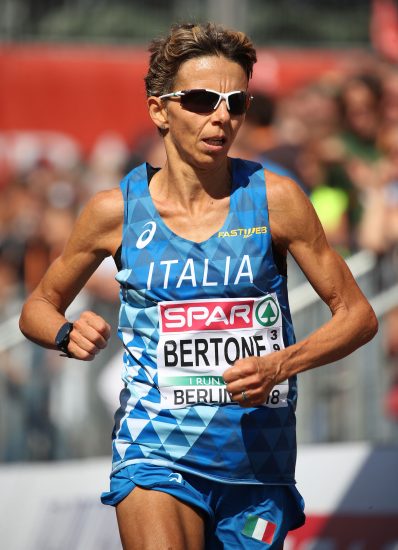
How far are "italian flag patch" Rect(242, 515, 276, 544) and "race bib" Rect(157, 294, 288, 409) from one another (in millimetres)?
447

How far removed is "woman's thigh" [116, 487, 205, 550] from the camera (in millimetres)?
3959

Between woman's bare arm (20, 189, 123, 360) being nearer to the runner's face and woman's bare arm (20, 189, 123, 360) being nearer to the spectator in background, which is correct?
the runner's face

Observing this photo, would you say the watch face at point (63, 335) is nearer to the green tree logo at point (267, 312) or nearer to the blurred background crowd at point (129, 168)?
the green tree logo at point (267, 312)

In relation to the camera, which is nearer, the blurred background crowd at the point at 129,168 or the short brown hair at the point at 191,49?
the short brown hair at the point at 191,49

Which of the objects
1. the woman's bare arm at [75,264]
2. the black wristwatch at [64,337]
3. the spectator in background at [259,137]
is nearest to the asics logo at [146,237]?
the woman's bare arm at [75,264]

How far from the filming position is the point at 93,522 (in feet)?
22.0

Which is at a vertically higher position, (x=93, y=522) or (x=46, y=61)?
(x=46, y=61)

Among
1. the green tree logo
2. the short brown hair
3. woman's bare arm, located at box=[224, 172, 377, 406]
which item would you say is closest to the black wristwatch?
the green tree logo

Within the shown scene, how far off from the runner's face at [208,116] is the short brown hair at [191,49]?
2 cm

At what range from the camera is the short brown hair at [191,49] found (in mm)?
4129

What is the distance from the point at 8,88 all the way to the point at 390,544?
752cm

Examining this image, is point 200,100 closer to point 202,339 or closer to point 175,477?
point 202,339

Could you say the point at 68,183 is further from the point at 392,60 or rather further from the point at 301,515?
the point at 301,515

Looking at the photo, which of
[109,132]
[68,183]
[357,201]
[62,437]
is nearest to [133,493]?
[62,437]
